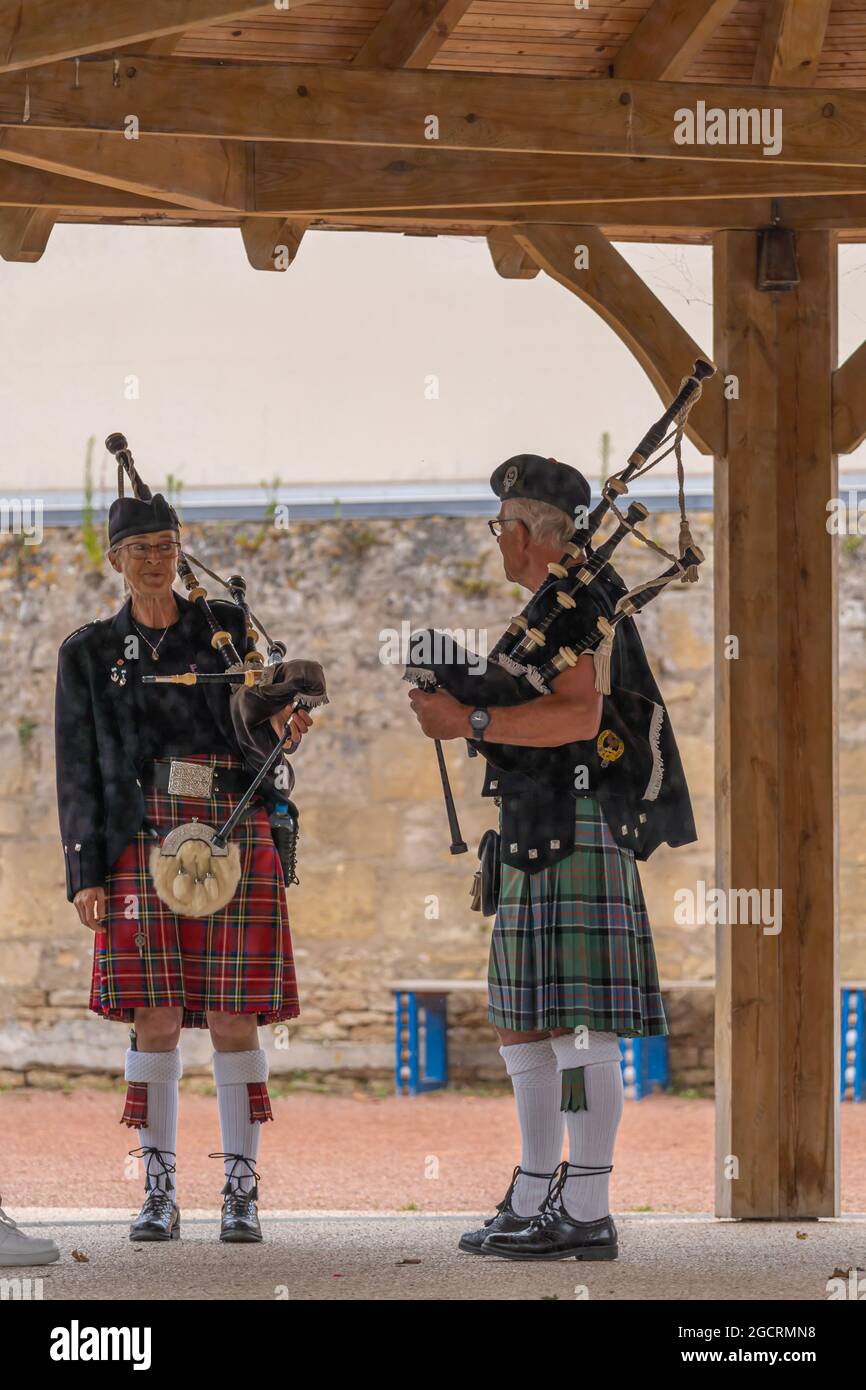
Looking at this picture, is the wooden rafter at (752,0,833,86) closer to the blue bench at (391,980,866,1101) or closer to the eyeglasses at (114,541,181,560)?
the eyeglasses at (114,541,181,560)

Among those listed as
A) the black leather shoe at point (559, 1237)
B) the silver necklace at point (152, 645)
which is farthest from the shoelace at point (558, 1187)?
the silver necklace at point (152, 645)

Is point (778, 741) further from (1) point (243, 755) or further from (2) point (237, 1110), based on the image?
(2) point (237, 1110)

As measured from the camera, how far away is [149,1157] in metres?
3.73

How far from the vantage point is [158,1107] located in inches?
146

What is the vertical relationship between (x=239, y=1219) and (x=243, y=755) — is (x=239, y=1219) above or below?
below

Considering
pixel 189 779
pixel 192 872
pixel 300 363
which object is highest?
pixel 300 363

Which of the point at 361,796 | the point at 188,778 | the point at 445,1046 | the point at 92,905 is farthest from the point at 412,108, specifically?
the point at 445,1046

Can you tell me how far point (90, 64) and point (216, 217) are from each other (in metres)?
0.90

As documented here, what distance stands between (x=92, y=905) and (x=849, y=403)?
2.13 metres

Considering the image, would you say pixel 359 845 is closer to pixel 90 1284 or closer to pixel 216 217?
pixel 216 217

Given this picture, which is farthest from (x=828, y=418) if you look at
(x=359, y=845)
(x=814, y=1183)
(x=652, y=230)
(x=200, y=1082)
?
(x=200, y=1082)

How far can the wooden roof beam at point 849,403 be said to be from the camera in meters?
4.30

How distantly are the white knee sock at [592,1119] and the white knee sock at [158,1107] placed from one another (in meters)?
0.82

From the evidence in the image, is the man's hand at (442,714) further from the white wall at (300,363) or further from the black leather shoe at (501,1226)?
the white wall at (300,363)
